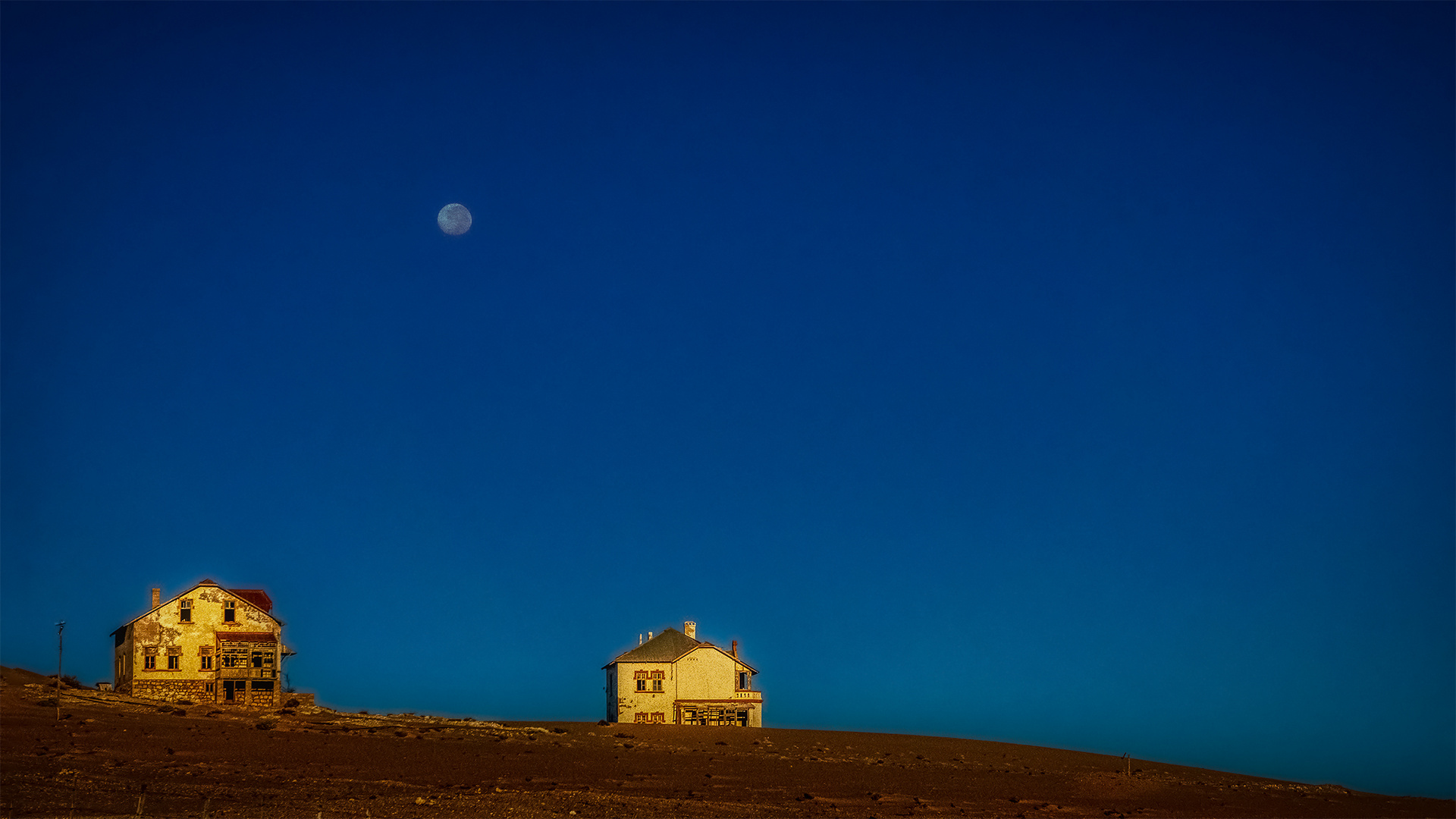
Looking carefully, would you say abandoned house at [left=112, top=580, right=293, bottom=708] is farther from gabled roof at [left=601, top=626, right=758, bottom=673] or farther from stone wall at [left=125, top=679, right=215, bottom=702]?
gabled roof at [left=601, top=626, right=758, bottom=673]

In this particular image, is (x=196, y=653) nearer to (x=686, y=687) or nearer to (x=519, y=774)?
(x=686, y=687)

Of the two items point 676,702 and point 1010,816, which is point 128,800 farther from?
point 676,702

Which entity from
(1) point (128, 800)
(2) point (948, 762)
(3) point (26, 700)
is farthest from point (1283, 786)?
(3) point (26, 700)

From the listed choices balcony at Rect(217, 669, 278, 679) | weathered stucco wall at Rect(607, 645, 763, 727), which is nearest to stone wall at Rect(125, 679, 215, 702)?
balcony at Rect(217, 669, 278, 679)

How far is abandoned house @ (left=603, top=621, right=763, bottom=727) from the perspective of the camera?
85.6 meters

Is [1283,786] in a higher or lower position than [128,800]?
lower

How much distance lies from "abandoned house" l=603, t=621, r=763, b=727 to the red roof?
2208 centimetres

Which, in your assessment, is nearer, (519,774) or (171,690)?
(519,774)

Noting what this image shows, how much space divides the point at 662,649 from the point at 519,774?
37.1 metres

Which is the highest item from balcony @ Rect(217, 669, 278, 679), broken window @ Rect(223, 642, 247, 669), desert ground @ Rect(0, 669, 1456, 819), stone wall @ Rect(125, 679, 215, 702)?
broken window @ Rect(223, 642, 247, 669)

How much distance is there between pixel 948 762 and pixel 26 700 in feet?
145

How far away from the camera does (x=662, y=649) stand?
288ft

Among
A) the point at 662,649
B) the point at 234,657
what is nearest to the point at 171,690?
the point at 234,657

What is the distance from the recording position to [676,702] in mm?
85875
